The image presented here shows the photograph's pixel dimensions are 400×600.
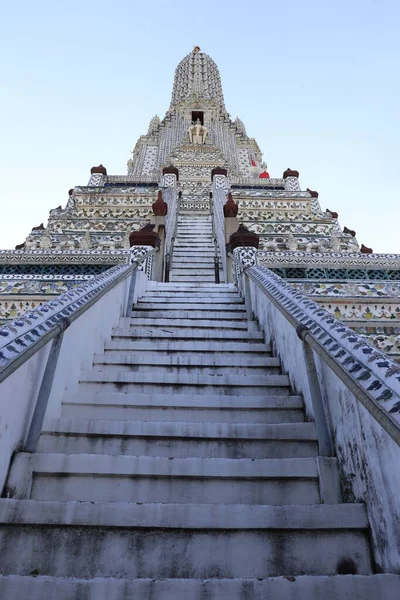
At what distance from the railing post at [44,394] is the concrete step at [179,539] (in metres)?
0.47

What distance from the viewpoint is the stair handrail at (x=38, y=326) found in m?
2.13

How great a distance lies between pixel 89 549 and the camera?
196 cm

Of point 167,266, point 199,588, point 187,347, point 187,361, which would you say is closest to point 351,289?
point 187,347

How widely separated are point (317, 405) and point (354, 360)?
732 millimetres

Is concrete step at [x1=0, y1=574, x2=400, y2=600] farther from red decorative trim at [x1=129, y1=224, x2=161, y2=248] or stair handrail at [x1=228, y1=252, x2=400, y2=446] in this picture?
red decorative trim at [x1=129, y1=224, x2=161, y2=248]

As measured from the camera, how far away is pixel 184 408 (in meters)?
3.23

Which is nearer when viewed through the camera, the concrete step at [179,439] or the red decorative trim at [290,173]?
the concrete step at [179,439]

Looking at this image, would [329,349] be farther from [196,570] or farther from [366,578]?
[196,570]

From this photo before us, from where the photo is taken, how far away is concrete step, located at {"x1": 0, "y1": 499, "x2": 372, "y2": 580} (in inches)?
75.0

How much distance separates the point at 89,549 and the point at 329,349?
161 centimetres

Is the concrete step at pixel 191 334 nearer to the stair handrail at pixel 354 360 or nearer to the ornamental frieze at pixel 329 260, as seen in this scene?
the stair handrail at pixel 354 360

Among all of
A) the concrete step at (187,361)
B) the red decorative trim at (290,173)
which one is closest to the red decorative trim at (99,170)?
the red decorative trim at (290,173)

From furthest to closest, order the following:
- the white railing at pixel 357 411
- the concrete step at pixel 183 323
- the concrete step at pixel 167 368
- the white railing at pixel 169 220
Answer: the white railing at pixel 169 220, the concrete step at pixel 183 323, the concrete step at pixel 167 368, the white railing at pixel 357 411

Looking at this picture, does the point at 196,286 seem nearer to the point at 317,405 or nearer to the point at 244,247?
the point at 244,247
